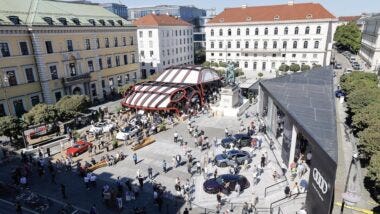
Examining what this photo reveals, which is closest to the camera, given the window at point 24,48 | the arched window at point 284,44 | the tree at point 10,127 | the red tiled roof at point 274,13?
the tree at point 10,127

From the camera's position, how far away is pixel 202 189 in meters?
23.5

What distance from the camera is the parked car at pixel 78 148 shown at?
3019 centimetres

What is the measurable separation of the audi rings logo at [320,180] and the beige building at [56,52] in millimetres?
36324

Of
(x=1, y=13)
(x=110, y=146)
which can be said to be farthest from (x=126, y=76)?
(x=110, y=146)

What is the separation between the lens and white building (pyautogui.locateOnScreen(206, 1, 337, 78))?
68125 millimetres

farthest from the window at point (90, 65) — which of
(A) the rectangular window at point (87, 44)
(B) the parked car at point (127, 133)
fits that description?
(B) the parked car at point (127, 133)

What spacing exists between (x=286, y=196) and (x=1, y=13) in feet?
138

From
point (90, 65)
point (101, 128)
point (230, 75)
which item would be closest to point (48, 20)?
point (90, 65)

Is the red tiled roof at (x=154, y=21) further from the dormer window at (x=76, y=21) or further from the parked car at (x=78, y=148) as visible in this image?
the parked car at (x=78, y=148)

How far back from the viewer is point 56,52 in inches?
1752

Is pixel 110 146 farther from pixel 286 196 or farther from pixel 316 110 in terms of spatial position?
pixel 316 110

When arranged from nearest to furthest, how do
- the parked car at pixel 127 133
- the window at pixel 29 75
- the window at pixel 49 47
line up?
the parked car at pixel 127 133, the window at pixel 29 75, the window at pixel 49 47

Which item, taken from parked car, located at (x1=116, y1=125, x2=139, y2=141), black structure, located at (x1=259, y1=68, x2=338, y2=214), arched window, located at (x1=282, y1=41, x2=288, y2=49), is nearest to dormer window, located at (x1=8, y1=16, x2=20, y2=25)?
parked car, located at (x1=116, y1=125, x2=139, y2=141)

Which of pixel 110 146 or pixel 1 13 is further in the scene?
pixel 1 13
